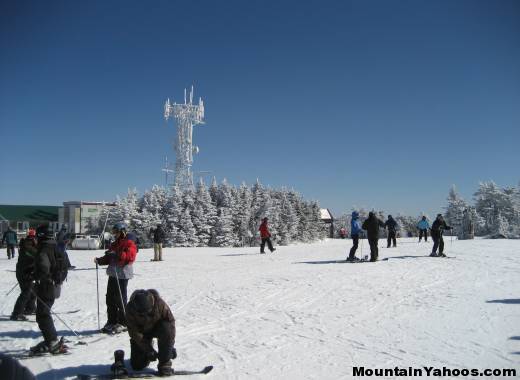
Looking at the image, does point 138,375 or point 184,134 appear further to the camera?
point 184,134

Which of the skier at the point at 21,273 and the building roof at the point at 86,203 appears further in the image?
the building roof at the point at 86,203

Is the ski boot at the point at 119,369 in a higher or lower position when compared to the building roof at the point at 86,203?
lower

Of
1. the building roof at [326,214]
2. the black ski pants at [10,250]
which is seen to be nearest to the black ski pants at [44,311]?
the black ski pants at [10,250]

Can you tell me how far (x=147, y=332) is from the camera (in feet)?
17.1

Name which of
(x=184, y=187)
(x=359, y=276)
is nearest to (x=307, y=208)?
(x=184, y=187)

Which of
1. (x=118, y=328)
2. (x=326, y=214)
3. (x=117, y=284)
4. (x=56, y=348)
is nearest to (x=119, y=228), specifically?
(x=117, y=284)

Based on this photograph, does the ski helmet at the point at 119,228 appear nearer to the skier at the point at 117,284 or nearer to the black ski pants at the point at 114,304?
the skier at the point at 117,284

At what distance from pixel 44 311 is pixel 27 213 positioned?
8393 cm

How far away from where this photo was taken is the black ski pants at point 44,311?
6012 mm

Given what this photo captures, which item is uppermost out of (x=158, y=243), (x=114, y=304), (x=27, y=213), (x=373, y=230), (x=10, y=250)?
(x=27, y=213)

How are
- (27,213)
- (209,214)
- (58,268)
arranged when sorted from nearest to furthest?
1. (58,268)
2. (209,214)
3. (27,213)

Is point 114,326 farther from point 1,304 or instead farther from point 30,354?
point 1,304

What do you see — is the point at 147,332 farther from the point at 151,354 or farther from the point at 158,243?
the point at 158,243

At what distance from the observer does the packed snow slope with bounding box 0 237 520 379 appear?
555 cm
